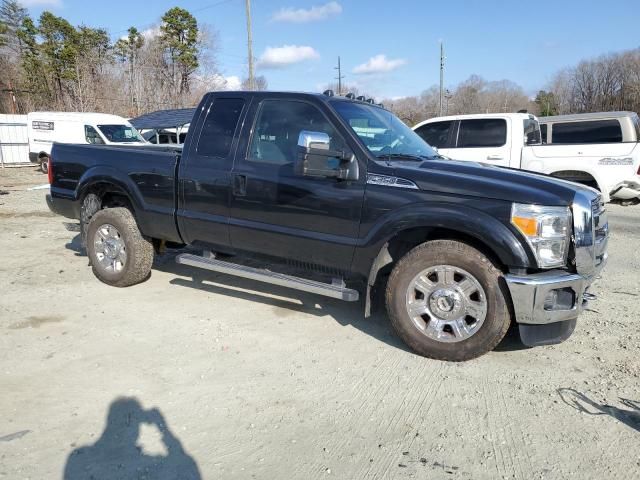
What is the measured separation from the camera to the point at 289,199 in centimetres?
409

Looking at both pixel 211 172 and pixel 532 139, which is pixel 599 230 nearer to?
pixel 211 172

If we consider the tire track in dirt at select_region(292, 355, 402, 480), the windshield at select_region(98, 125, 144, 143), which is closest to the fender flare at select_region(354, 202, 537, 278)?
the tire track in dirt at select_region(292, 355, 402, 480)

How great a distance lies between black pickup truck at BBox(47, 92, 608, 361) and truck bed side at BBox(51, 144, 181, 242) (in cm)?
2

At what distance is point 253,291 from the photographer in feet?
17.1

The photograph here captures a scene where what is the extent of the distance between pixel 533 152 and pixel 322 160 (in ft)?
25.4

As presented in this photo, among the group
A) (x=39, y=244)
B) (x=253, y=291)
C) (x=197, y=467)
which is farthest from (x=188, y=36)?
(x=197, y=467)

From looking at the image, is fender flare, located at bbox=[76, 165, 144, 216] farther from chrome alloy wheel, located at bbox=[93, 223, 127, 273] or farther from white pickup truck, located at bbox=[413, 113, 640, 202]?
white pickup truck, located at bbox=[413, 113, 640, 202]

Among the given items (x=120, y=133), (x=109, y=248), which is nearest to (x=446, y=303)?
(x=109, y=248)

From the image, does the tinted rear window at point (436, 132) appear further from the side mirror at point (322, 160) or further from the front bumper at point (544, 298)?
the front bumper at point (544, 298)

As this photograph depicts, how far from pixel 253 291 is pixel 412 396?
2.43m

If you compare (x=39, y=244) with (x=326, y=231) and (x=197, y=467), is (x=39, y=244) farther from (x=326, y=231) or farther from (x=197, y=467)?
(x=197, y=467)

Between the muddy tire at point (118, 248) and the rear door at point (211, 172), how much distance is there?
695 mm

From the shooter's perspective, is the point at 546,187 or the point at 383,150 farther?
the point at 383,150

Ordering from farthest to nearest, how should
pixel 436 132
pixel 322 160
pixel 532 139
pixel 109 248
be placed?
pixel 436 132 < pixel 532 139 < pixel 109 248 < pixel 322 160
